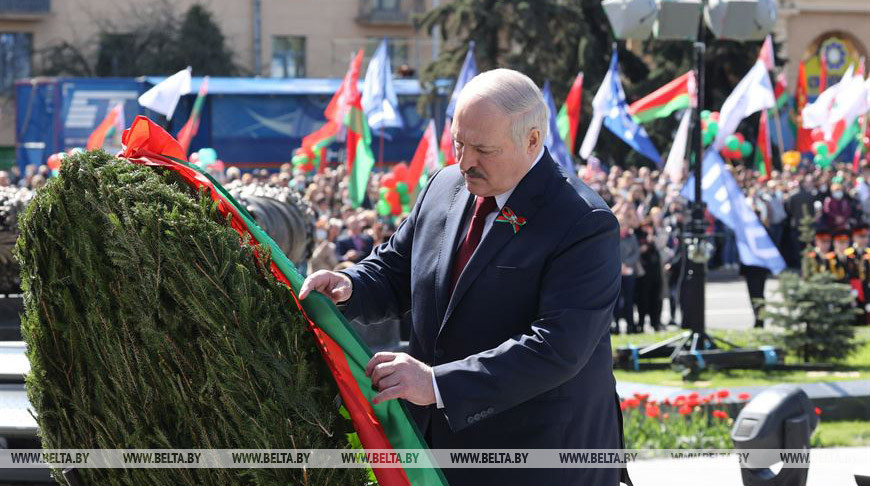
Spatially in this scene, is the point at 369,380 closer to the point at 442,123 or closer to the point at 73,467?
the point at 73,467

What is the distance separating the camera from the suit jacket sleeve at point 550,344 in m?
2.99

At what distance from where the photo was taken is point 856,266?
16.5 metres

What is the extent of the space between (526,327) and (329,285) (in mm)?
512

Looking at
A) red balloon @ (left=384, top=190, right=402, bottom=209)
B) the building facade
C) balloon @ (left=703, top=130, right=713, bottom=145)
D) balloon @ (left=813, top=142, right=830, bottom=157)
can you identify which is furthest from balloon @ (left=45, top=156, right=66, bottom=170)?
the building facade

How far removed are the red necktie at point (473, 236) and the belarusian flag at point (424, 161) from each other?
49.8 ft

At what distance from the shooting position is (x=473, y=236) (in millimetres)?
3326

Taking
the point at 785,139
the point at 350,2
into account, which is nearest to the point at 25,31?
the point at 350,2

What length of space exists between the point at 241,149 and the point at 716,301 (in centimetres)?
1231

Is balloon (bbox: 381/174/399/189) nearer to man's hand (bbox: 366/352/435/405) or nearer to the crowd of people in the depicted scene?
the crowd of people

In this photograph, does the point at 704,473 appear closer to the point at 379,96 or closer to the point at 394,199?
the point at 394,199

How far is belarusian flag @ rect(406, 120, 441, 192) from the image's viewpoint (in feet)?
61.1

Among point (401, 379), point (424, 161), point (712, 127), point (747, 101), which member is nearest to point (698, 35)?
point (747, 101)

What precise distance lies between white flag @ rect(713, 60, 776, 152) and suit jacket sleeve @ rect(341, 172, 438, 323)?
12.8 meters

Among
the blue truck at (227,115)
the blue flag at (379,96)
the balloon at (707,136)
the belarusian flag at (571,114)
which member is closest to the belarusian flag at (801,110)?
the blue truck at (227,115)
